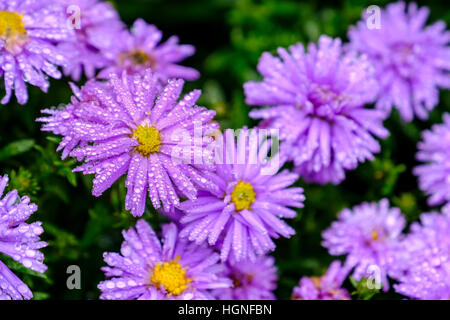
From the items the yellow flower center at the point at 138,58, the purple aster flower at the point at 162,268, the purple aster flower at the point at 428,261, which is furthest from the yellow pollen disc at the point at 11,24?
the purple aster flower at the point at 428,261

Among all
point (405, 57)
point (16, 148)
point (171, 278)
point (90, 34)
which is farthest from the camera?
point (405, 57)

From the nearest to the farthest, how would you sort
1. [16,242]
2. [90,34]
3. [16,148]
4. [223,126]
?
[16,242]
[16,148]
[90,34]
[223,126]

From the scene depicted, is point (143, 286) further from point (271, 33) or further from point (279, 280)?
point (271, 33)

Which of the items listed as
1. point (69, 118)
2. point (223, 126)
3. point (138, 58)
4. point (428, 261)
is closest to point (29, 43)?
point (69, 118)

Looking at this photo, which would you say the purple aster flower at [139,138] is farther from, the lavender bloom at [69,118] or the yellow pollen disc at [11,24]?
the yellow pollen disc at [11,24]

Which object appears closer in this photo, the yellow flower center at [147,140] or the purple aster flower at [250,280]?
the yellow flower center at [147,140]

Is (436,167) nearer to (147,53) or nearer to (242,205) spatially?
(242,205)

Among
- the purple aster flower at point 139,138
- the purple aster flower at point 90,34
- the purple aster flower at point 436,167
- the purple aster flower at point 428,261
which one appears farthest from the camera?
the purple aster flower at point 436,167

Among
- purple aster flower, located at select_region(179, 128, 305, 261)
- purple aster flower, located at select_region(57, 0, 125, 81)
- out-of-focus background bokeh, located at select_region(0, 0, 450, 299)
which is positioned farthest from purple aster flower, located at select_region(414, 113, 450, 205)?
purple aster flower, located at select_region(57, 0, 125, 81)
